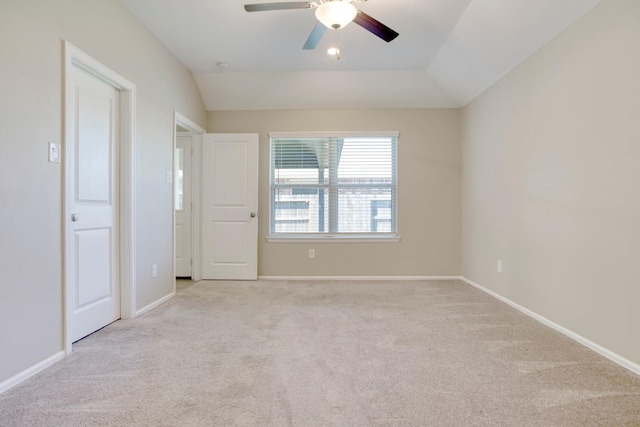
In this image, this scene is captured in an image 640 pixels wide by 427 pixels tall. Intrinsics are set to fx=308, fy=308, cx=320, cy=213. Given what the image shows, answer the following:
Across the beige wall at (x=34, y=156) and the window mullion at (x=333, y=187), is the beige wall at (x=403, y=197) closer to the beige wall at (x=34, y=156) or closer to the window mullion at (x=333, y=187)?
the window mullion at (x=333, y=187)

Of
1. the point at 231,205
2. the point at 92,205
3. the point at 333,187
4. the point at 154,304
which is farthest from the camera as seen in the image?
the point at 333,187

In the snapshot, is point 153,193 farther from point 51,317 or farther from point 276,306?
point 276,306

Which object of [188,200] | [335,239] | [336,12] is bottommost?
[335,239]

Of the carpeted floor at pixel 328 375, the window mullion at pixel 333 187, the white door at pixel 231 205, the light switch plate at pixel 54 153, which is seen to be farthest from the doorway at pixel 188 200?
the light switch plate at pixel 54 153

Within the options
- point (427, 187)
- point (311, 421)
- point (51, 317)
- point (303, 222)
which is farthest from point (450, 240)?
point (51, 317)

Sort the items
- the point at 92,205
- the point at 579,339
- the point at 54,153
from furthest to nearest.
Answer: the point at 92,205, the point at 579,339, the point at 54,153

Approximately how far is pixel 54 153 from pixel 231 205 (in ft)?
7.31

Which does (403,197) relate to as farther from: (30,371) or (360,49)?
(30,371)

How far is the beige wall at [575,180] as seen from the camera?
1.88 m

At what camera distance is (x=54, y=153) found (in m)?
1.87

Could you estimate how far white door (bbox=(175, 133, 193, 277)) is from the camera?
13.3 ft

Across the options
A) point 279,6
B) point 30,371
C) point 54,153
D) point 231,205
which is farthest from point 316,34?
point 30,371

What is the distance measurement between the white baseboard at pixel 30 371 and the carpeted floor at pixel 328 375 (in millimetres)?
35

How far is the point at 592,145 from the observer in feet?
6.96
